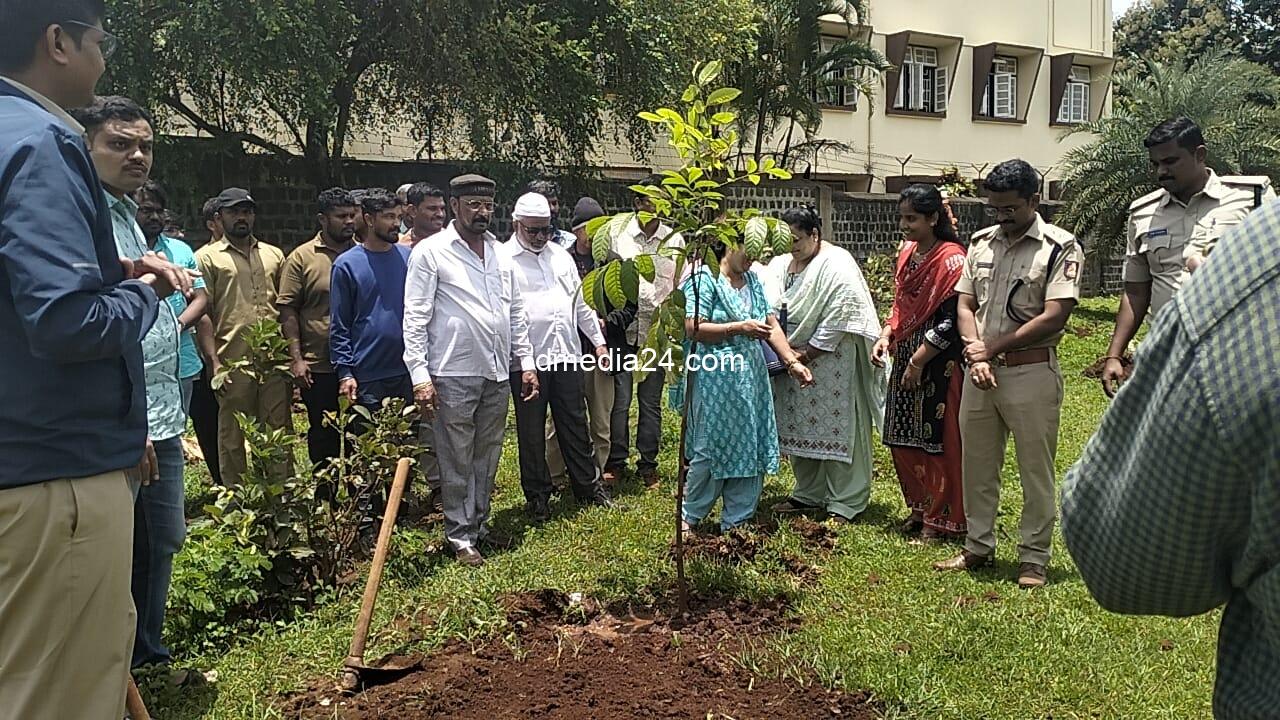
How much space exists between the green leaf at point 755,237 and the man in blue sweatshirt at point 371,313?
2.50 metres

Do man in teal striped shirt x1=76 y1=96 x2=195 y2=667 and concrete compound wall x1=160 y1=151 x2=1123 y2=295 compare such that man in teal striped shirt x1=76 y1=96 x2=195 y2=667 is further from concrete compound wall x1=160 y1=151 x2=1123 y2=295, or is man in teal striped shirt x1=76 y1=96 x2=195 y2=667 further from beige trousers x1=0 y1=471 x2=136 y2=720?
concrete compound wall x1=160 y1=151 x2=1123 y2=295

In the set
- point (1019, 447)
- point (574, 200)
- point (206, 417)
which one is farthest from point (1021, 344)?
point (574, 200)

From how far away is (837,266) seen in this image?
18.4ft

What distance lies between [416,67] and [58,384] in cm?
1029

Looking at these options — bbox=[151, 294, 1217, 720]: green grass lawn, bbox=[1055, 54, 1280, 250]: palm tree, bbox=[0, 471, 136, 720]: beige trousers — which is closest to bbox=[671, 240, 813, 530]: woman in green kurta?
bbox=[151, 294, 1217, 720]: green grass lawn

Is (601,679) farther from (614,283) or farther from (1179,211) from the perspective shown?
(1179,211)

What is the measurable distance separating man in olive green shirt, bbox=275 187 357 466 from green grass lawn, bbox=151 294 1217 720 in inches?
34.8

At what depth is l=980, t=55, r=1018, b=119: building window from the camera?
74.7 feet

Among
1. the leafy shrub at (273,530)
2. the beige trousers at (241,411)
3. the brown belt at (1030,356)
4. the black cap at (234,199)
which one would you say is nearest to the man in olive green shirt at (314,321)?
the beige trousers at (241,411)

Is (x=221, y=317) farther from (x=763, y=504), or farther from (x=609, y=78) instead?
(x=609, y=78)

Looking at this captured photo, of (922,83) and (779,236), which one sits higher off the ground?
(922,83)

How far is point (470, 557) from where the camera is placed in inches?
192

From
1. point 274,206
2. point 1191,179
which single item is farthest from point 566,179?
point 1191,179

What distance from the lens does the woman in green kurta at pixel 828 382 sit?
18.4 ft
